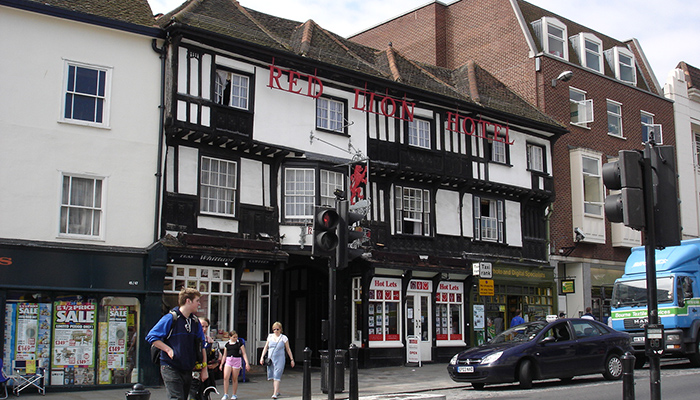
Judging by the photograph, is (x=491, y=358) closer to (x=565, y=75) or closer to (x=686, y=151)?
(x=565, y=75)

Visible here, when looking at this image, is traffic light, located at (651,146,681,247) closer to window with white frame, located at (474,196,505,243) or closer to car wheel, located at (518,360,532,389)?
car wheel, located at (518,360,532,389)

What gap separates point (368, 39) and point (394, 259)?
1715 centimetres

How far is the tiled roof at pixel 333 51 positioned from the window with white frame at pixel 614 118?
191 inches

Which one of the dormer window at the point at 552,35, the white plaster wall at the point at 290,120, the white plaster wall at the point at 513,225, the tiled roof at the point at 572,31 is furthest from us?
the tiled roof at the point at 572,31

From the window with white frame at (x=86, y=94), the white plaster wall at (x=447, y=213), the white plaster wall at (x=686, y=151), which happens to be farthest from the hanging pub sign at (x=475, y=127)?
the white plaster wall at (x=686, y=151)

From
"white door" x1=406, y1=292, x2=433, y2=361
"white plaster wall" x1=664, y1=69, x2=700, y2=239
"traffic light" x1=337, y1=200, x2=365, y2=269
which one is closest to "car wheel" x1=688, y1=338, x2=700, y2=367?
"white door" x1=406, y1=292, x2=433, y2=361

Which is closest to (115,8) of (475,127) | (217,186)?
(217,186)

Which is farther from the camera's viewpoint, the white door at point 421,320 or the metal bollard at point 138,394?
the white door at point 421,320

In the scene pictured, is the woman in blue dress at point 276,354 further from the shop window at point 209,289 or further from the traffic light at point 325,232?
the traffic light at point 325,232

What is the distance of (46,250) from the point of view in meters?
15.6

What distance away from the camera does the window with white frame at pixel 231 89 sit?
740 inches

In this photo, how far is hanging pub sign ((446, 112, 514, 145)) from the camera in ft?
79.4

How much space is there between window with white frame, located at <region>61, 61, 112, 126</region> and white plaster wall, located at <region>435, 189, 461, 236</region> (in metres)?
11.5

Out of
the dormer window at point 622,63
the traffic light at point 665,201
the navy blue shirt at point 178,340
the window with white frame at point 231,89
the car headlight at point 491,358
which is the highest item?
the dormer window at point 622,63
